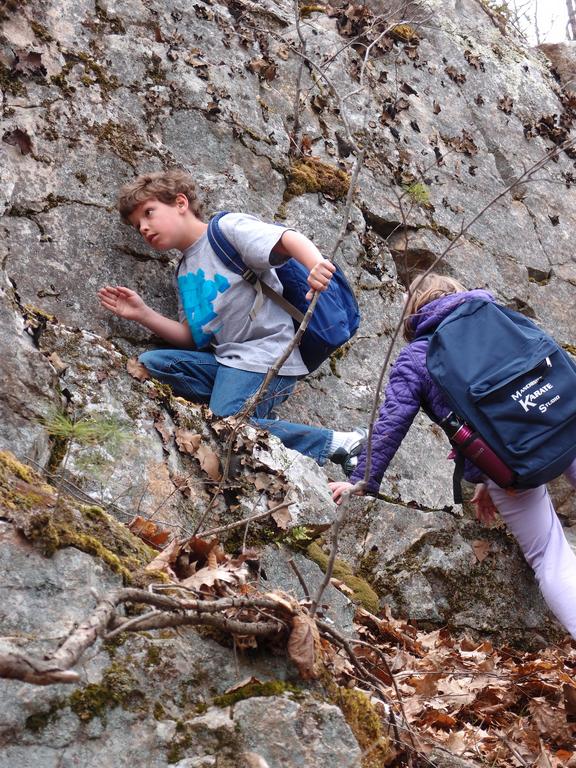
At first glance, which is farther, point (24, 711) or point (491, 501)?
point (491, 501)

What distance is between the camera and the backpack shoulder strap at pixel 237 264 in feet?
14.7

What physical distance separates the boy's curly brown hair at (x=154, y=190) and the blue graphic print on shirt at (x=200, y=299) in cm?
44

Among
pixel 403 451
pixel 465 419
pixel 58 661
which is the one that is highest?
pixel 58 661

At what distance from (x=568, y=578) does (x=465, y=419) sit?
36.2 inches

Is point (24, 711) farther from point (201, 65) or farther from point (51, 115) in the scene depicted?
point (201, 65)

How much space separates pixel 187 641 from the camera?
73.6 inches

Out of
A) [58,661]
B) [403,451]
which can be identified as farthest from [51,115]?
[58,661]

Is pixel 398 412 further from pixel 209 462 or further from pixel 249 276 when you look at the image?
pixel 249 276

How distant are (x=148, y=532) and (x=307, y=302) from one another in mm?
2188

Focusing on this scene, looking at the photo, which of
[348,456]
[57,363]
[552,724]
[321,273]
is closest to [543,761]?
[552,724]

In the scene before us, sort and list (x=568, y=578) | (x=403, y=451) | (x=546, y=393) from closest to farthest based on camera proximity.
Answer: (x=546, y=393)
(x=568, y=578)
(x=403, y=451)

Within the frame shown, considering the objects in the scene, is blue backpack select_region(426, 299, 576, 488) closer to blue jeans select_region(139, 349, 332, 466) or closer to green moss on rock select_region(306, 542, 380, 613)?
green moss on rock select_region(306, 542, 380, 613)

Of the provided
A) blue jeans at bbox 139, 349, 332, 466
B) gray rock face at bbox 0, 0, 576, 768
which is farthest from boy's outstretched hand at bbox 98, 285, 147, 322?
blue jeans at bbox 139, 349, 332, 466

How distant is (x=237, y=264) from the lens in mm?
4492
